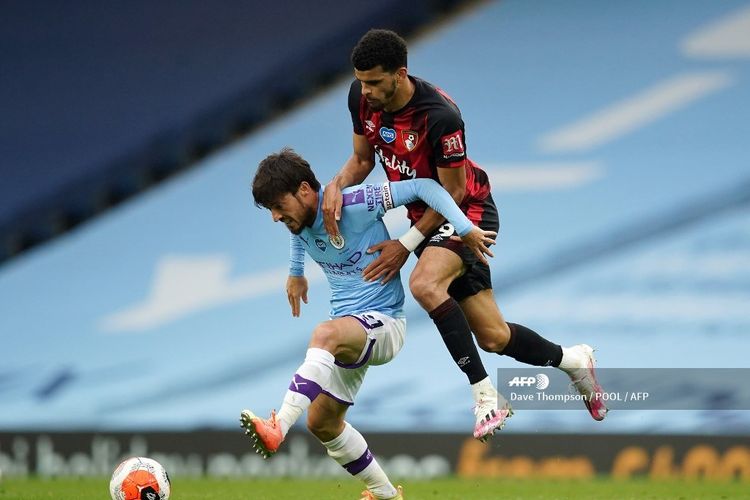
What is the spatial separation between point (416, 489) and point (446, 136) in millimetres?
3428

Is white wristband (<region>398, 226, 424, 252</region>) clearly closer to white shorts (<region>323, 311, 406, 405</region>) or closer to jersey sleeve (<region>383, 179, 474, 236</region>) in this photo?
jersey sleeve (<region>383, 179, 474, 236</region>)

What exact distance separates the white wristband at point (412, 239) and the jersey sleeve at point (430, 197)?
18 centimetres

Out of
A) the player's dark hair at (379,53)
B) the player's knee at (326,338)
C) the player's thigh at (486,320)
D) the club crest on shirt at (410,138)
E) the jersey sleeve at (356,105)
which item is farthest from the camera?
the player's thigh at (486,320)

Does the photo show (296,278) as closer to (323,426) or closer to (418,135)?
(323,426)

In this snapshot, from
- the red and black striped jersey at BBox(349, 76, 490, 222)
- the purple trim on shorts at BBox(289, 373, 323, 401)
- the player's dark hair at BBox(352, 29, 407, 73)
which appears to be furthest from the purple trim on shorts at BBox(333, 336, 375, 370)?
the player's dark hair at BBox(352, 29, 407, 73)

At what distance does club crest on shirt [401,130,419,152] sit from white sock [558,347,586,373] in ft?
5.04

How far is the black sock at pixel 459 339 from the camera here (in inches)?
219

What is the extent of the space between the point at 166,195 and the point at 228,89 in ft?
3.75

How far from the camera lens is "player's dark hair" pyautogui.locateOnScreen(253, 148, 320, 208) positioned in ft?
16.9

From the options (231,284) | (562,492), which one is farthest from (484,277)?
(231,284)

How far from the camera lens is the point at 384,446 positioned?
31.3 ft

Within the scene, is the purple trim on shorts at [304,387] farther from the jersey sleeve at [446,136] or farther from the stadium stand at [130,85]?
the stadium stand at [130,85]

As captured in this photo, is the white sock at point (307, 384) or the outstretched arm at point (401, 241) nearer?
the white sock at point (307, 384)

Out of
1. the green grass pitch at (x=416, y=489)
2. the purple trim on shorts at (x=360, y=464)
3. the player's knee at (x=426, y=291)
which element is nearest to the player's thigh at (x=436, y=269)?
the player's knee at (x=426, y=291)
